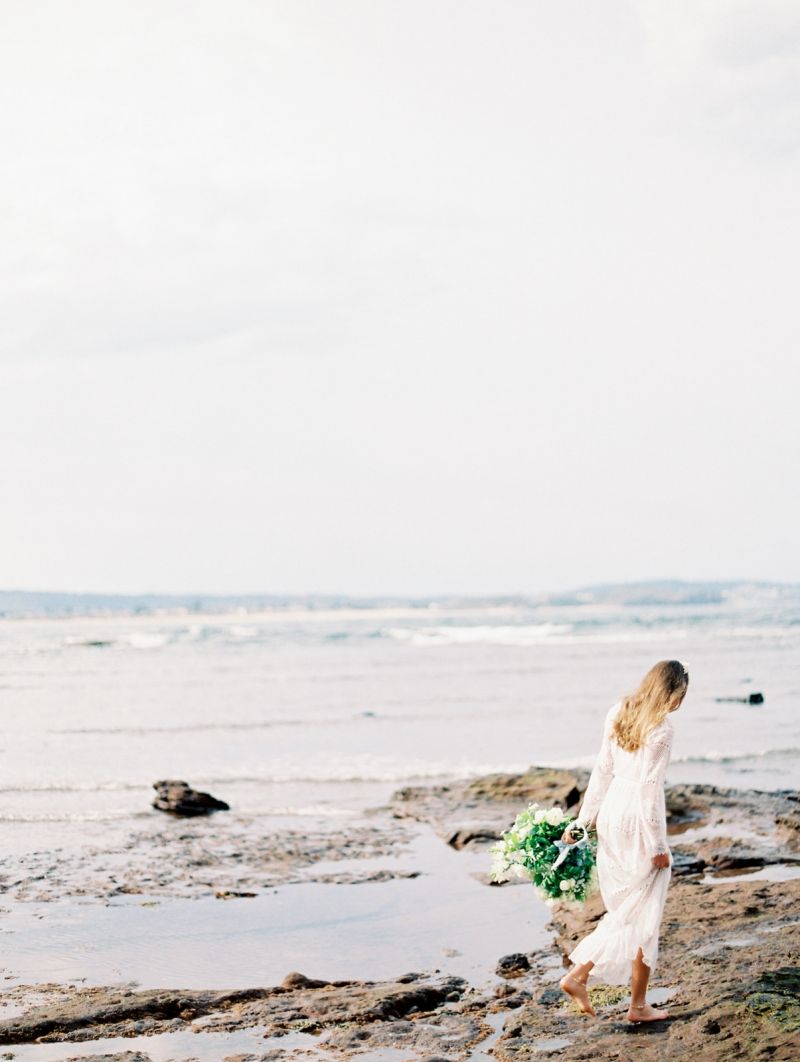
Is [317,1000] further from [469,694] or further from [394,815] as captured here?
[469,694]

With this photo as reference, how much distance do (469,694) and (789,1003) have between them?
25.3m

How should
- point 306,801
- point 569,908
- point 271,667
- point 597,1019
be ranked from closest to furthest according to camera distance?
1. point 597,1019
2. point 569,908
3. point 306,801
4. point 271,667

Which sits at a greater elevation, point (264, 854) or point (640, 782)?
point (640, 782)

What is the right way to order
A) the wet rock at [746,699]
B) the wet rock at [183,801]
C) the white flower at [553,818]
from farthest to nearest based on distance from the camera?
1. the wet rock at [746,699]
2. the wet rock at [183,801]
3. the white flower at [553,818]

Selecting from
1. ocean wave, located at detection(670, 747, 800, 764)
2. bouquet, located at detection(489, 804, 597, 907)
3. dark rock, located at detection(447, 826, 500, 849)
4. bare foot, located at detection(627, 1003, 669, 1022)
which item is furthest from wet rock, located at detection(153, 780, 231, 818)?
bare foot, located at detection(627, 1003, 669, 1022)

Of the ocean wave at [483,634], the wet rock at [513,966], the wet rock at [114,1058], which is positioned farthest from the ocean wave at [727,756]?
the ocean wave at [483,634]

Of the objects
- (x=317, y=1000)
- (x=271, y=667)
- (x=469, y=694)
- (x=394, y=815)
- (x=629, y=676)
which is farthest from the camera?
(x=271, y=667)

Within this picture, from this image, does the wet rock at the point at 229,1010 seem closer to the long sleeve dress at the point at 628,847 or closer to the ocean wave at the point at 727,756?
the long sleeve dress at the point at 628,847

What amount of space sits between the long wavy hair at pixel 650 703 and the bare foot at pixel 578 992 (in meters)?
1.37

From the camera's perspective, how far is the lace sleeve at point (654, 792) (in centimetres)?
600

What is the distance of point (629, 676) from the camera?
3694 centimetres

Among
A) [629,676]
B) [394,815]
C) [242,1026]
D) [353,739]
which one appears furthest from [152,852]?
[629,676]

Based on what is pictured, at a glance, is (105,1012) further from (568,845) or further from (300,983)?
(568,845)

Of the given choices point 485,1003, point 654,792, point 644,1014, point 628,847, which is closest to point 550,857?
point 628,847
